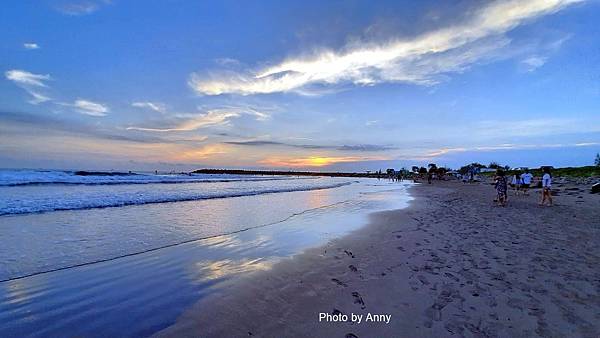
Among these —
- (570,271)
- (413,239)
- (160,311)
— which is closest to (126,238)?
(160,311)

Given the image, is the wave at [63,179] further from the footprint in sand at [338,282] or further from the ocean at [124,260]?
the footprint in sand at [338,282]

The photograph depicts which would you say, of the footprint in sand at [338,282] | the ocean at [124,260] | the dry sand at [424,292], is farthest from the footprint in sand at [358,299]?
the ocean at [124,260]

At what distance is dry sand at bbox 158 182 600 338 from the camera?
3.51 metres

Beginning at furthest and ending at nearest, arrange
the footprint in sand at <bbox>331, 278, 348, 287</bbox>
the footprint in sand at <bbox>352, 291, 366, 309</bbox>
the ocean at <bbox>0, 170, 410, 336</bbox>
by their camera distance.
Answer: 1. the footprint in sand at <bbox>331, 278, 348, 287</bbox>
2. the footprint in sand at <bbox>352, 291, 366, 309</bbox>
3. the ocean at <bbox>0, 170, 410, 336</bbox>

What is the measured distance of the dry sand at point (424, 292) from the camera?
11.5 feet

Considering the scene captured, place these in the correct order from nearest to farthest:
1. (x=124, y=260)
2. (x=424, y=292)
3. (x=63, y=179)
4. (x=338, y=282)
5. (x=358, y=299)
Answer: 1. (x=358, y=299)
2. (x=424, y=292)
3. (x=338, y=282)
4. (x=124, y=260)
5. (x=63, y=179)

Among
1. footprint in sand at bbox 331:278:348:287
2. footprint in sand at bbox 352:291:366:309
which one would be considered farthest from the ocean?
footprint in sand at bbox 352:291:366:309

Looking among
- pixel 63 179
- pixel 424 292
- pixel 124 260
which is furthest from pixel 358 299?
pixel 63 179

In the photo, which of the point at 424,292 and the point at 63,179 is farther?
the point at 63,179

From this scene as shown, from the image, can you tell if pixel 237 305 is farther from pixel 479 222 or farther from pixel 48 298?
pixel 479 222

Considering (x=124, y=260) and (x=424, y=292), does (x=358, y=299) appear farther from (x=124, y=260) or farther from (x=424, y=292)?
(x=124, y=260)

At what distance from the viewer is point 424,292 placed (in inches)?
179

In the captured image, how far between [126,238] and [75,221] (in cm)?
372

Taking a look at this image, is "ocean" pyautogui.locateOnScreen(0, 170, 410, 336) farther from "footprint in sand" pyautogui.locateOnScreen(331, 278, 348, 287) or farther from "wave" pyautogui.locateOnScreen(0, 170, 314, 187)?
"wave" pyautogui.locateOnScreen(0, 170, 314, 187)
